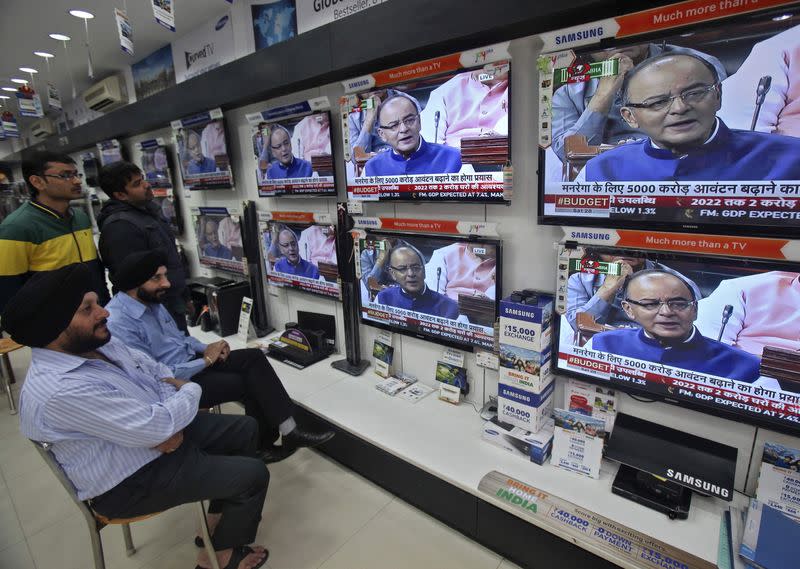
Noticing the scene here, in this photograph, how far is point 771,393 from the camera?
4.66ft

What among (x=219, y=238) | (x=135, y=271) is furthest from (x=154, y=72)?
(x=135, y=271)

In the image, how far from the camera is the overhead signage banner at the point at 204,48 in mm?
3289

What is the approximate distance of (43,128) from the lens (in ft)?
23.9

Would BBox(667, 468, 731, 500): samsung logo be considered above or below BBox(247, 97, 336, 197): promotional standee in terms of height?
below

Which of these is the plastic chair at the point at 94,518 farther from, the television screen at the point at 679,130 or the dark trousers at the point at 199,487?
the television screen at the point at 679,130

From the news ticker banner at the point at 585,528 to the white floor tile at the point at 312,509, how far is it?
2.57 ft

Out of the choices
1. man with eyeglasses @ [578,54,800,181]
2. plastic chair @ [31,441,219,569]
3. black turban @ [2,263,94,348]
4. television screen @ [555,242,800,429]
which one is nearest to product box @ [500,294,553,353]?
television screen @ [555,242,800,429]

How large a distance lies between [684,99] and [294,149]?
222cm

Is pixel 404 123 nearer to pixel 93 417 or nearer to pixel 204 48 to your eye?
pixel 93 417

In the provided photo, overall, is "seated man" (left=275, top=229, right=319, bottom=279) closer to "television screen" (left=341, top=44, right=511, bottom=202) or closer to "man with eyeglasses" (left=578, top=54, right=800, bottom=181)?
"television screen" (left=341, top=44, right=511, bottom=202)

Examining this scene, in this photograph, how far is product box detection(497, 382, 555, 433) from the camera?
1860 millimetres

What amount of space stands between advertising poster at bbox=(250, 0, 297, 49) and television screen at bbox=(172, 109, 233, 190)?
65 centimetres

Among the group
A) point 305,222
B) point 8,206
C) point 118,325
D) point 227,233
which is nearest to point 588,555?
point 118,325

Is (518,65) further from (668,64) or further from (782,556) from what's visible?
(782,556)
